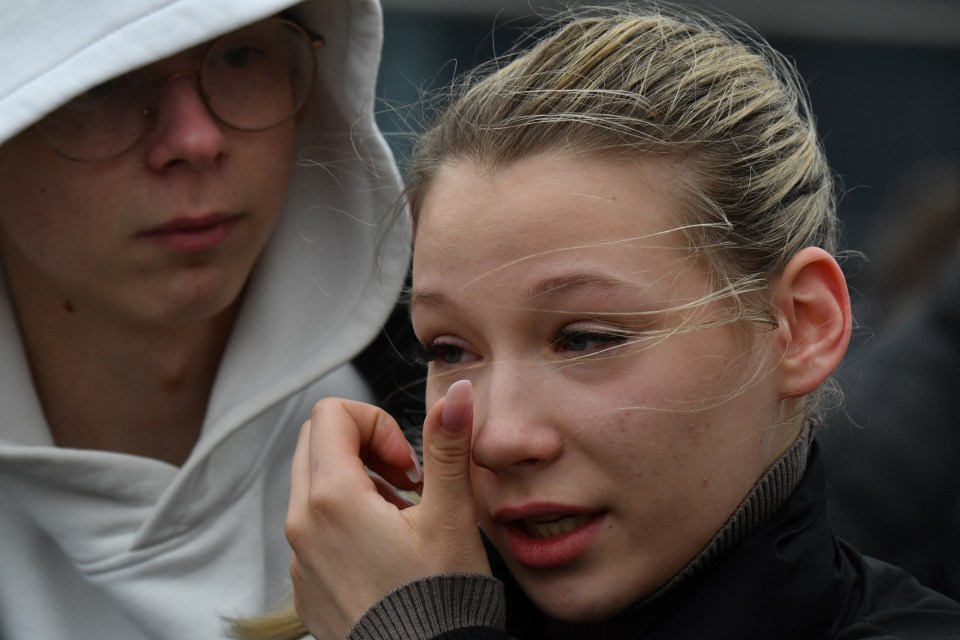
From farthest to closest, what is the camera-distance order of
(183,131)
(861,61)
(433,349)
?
(861,61) < (183,131) < (433,349)

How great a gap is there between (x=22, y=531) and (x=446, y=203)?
996 millimetres

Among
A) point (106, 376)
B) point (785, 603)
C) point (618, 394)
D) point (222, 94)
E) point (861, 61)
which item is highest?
point (222, 94)

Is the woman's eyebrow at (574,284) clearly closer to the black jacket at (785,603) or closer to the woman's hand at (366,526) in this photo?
the woman's hand at (366,526)

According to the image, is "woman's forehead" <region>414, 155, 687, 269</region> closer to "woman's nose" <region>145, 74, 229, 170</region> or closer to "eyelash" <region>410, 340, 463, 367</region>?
"eyelash" <region>410, 340, 463, 367</region>

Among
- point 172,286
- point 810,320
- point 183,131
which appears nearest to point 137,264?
point 172,286

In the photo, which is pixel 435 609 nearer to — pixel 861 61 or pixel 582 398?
pixel 582 398

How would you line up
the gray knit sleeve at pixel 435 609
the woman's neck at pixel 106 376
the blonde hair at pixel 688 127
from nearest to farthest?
the gray knit sleeve at pixel 435 609
the blonde hair at pixel 688 127
the woman's neck at pixel 106 376

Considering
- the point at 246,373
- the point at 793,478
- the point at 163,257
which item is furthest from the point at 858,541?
the point at 163,257

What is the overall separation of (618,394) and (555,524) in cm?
20

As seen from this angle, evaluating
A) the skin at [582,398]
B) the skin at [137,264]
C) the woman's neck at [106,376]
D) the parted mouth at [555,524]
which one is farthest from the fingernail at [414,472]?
the woman's neck at [106,376]

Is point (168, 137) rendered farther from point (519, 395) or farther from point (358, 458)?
point (519, 395)

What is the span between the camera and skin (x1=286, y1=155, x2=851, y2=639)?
1.62m

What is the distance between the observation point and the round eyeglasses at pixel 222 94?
2096 millimetres

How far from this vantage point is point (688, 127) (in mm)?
1750
